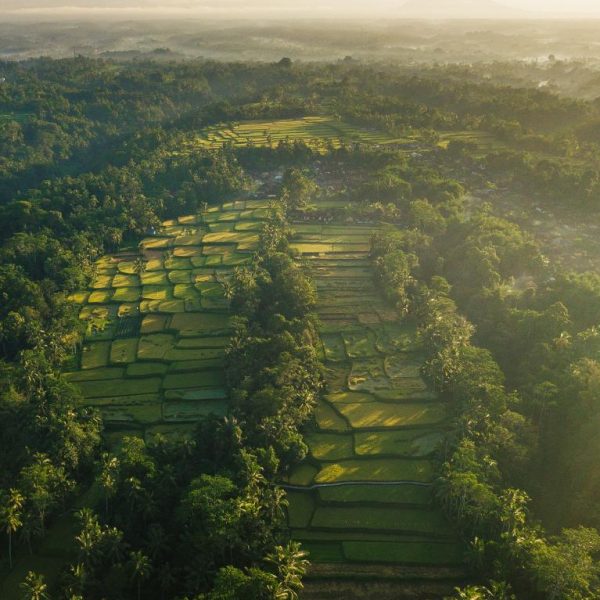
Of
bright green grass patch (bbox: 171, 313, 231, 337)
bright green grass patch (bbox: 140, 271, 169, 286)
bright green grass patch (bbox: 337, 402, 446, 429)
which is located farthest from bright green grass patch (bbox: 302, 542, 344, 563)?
bright green grass patch (bbox: 140, 271, 169, 286)

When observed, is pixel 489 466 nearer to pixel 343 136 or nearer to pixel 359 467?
pixel 359 467

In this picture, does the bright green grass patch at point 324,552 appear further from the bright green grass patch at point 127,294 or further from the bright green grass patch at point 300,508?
the bright green grass patch at point 127,294

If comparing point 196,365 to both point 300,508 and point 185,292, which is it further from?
point 300,508

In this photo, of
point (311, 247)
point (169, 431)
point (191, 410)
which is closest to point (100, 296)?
point (191, 410)

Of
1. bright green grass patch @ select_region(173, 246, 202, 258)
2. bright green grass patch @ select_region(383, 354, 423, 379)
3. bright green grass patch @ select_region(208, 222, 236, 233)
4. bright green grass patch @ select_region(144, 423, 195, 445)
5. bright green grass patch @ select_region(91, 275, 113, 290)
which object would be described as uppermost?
bright green grass patch @ select_region(208, 222, 236, 233)

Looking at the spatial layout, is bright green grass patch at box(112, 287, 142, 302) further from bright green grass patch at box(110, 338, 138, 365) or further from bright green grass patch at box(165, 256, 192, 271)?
bright green grass patch at box(110, 338, 138, 365)
